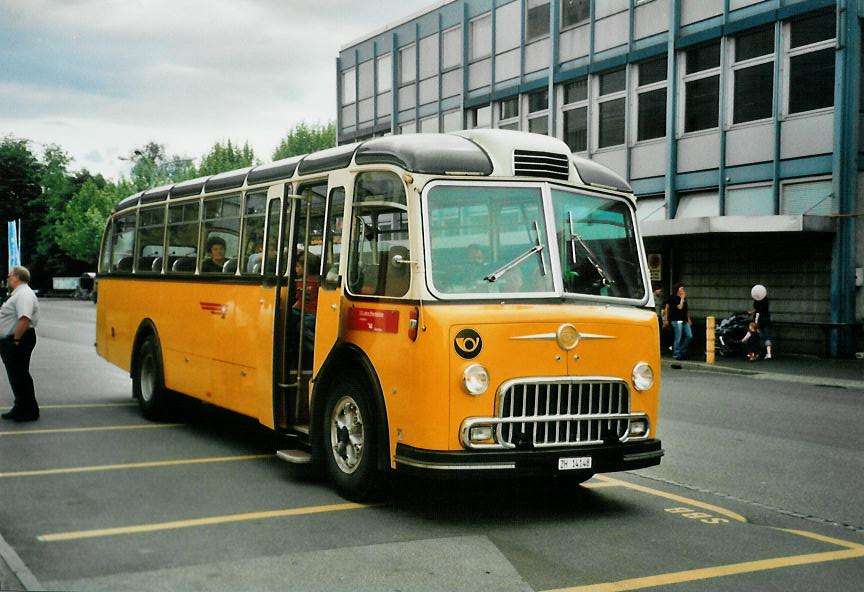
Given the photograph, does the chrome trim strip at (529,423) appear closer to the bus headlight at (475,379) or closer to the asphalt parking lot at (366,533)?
the bus headlight at (475,379)

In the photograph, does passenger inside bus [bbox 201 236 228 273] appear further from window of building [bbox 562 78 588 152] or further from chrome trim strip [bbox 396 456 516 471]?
window of building [bbox 562 78 588 152]

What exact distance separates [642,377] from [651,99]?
74.0ft

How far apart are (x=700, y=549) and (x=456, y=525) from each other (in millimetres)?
1609

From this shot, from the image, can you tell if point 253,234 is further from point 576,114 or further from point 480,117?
point 480,117

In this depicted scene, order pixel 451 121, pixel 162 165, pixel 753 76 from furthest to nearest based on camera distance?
1. pixel 162 165
2. pixel 451 121
3. pixel 753 76

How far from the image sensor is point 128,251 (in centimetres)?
1344

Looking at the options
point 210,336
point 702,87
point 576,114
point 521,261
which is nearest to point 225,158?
point 576,114

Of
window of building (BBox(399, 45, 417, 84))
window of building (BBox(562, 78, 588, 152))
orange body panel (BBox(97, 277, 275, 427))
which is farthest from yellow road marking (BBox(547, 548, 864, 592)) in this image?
window of building (BBox(399, 45, 417, 84))

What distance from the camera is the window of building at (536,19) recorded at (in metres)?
32.2

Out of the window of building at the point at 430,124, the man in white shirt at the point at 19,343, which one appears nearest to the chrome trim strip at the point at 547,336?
the man in white shirt at the point at 19,343

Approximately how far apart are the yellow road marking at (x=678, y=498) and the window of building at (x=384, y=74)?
111ft

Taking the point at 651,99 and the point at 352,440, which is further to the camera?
the point at 651,99

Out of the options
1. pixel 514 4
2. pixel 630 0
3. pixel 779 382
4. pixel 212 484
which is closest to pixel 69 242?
Answer: pixel 514 4

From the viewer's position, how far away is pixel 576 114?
31.4m
